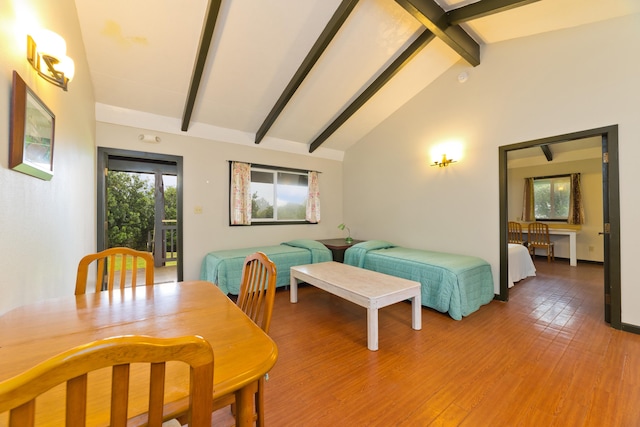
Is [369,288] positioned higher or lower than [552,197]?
lower

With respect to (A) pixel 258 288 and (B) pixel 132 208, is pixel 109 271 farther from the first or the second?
(B) pixel 132 208

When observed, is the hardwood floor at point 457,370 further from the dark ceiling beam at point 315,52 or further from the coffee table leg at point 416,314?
the dark ceiling beam at point 315,52

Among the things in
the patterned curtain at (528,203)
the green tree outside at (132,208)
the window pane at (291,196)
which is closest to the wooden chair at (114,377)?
the window pane at (291,196)

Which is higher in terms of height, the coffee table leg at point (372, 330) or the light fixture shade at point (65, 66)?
the light fixture shade at point (65, 66)

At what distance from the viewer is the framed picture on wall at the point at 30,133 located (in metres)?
1.13

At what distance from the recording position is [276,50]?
2.79 m

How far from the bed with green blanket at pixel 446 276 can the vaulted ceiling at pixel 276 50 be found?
91.5 inches

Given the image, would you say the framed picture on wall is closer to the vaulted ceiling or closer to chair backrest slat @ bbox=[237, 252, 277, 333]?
chair backrest slat @ bbox=[237, 252, 277, 333]

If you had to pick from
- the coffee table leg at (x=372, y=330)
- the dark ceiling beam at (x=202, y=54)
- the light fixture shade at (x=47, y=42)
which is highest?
the dark ceiling beam at (x=202, y=54)

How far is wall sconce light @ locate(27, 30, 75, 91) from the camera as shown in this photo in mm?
1313

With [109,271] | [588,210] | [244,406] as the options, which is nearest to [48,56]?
[109,271]

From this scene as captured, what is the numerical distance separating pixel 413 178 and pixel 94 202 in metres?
4.28

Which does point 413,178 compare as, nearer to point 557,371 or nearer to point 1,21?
point 557,371

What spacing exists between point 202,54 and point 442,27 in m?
2.46
